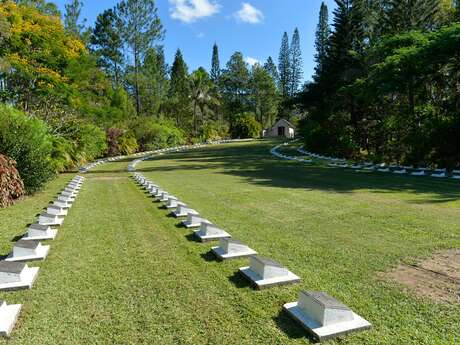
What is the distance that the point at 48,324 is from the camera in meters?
2.78

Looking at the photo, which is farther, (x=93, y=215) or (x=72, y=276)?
(x=93, y=215)

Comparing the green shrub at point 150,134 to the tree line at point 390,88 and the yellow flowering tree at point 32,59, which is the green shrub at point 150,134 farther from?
the yellow flowering tree at point 32,59

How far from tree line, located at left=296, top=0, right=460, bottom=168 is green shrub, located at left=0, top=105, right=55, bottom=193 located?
11817 mm

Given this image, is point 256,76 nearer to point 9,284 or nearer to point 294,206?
point 294,206

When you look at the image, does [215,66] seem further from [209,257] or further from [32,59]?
[209,257]

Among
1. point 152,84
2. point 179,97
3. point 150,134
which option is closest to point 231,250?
point 150,134

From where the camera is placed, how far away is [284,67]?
6188 cm

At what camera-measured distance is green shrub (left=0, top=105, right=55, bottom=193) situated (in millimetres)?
8766

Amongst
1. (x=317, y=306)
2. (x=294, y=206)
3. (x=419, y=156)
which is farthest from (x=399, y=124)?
(x=317, y=306)

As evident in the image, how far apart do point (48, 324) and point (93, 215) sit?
3951 millimetres

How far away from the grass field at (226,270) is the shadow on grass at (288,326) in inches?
0.4

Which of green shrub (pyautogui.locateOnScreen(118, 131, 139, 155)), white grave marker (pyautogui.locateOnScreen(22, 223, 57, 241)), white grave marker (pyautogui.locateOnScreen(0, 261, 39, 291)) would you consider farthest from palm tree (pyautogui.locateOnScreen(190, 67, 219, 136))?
white grave marker (pyautogui.locateOnScreen(0, 261, 39, 291))

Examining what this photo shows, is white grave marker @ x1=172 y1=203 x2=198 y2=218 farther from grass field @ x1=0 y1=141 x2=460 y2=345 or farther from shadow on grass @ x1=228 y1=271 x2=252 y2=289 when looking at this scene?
shadow on grass @ x1=228 y1=271 x2=252 y2=289

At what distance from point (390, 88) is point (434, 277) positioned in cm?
1217
